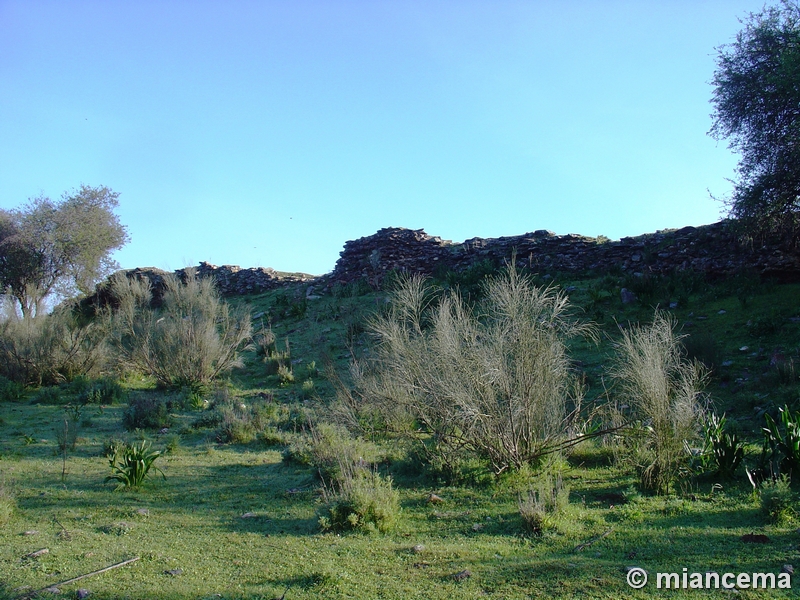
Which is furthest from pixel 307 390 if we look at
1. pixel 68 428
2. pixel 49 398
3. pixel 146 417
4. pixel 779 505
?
pixel 779 505

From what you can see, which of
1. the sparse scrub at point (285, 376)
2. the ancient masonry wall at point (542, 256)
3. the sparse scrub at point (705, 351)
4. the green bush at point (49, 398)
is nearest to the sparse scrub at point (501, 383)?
the sparse scrub at point (705, 351)

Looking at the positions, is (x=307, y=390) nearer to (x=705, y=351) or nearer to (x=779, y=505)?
(x=705, y=351)

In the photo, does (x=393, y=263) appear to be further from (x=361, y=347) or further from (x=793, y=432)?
(x=793, y=432)

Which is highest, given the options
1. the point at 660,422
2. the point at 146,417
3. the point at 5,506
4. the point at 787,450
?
the point at 660,422

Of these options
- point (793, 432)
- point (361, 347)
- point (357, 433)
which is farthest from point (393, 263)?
point (793, 432)

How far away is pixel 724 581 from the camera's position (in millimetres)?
4652

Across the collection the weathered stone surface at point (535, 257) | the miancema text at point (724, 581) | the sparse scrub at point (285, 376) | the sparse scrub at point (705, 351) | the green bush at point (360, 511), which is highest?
the weathered stone surface at point (535, 257)

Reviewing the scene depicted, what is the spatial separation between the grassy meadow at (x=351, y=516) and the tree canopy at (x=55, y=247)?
44.0 feet

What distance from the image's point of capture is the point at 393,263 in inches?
915

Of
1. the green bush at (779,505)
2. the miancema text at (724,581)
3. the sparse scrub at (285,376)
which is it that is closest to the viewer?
the miancema text at (724,581)

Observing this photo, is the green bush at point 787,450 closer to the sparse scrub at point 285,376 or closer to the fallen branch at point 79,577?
the fallen branch at point 79,577

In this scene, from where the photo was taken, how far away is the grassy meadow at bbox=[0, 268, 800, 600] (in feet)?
16.2

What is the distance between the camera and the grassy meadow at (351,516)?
4949mm

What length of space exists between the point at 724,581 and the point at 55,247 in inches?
1075
